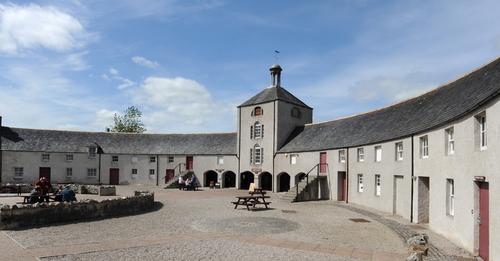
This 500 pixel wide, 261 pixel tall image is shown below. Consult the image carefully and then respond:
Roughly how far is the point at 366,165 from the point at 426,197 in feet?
22.6

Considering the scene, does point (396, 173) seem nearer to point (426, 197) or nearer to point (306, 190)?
point (426, 197)

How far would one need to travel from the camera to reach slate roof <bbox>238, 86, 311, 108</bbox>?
38.4 meters

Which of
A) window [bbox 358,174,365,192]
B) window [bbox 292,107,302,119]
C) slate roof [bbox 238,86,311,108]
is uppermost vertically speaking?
slate roof [bbox 238,86,311,108]


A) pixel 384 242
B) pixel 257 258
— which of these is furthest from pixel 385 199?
pixel 257 258

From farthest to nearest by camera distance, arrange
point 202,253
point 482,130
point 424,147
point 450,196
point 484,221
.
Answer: point 424,147, point 450,196, point 482,130, point 202,253, point 484,221

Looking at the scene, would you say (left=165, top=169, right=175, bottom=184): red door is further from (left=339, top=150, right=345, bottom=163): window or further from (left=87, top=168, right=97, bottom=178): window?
(left=339, top=150, right=345, bottom=163): window

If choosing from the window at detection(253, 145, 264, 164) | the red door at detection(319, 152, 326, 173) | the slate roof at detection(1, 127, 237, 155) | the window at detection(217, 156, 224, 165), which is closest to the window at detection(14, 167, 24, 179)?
the slate roof at detection(1, 127, 237, 155)

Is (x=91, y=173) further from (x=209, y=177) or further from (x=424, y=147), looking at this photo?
(x=424, y=147)

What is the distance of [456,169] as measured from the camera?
43.4ft

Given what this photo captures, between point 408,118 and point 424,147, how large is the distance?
412 centimetres

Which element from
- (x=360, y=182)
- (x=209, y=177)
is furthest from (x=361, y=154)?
(x=209, y=177)

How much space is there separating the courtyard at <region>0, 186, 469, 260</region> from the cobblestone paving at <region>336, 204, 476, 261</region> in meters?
0.03

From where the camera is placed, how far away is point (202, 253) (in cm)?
1126

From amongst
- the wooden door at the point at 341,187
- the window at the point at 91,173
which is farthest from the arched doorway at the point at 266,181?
the window at the point at 91,173
